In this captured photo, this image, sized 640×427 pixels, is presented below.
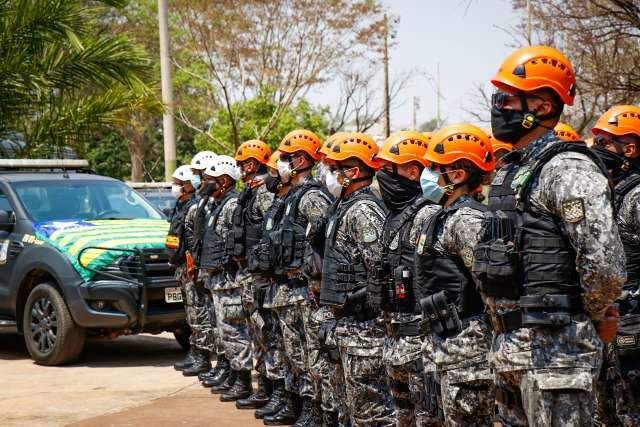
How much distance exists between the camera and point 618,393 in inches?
237

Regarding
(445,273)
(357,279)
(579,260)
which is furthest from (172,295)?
(579,260)

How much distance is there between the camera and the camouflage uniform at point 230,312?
8.77 m

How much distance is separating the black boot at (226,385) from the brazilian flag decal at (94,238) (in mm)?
1955

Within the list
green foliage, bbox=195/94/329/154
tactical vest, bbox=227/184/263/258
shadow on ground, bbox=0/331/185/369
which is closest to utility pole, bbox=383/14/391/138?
green foliage, bbox=195/94/329/154

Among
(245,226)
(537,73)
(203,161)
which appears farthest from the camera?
(203,161)

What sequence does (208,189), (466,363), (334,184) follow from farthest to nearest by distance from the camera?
(208,189) < (334,184) < (466,363)

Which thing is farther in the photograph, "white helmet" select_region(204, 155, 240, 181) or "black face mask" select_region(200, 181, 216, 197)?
"black face mask" select_region(200, 181, 216, 197)

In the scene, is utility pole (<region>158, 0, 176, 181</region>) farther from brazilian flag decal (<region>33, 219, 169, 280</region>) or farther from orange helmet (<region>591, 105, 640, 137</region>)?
orange helmet (<region>591, 105, 640, 137</region>)

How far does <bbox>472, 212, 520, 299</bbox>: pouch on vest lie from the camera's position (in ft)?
13.2

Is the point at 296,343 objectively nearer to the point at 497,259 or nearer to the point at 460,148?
the point at 460,148

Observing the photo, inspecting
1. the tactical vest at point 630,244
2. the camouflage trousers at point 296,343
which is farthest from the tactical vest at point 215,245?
the tactical vest at point 630,244

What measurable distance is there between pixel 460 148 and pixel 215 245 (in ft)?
14.3

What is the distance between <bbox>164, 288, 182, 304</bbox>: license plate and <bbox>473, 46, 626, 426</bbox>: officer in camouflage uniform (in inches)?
260

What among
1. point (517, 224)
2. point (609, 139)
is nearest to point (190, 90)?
point (609, 139)
